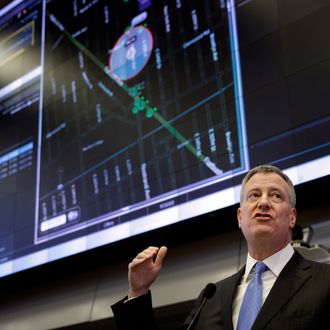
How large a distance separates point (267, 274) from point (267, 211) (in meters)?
0.16

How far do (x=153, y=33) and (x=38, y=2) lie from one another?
1334 mm

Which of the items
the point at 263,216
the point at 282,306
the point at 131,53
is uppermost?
the point at 131,53

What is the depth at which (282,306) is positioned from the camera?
1.39m

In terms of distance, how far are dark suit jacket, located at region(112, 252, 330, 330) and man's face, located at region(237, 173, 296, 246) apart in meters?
0.08

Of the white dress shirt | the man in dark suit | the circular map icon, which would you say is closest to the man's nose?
the man in dark suit

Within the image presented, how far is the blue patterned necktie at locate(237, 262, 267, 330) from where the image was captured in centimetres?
142

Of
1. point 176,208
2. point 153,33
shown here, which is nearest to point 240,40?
point 153,33

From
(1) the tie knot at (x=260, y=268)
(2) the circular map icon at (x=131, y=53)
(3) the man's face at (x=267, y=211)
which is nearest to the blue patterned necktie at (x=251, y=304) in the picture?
(1) the tie knot at (x=260, y=268)

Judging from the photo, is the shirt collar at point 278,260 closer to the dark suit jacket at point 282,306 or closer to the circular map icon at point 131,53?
the dark suit jacket at point 282,306

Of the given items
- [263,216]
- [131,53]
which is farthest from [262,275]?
[131,53]

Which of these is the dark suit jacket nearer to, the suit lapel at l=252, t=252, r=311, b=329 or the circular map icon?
the suit lapel at l=252, t=252, r=311, b=329

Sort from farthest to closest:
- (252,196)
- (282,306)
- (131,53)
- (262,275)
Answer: (131,53), (252,196), (262,275), (282,306)

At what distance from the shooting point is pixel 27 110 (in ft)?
14.2

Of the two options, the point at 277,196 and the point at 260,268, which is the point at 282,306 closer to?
the point at 260,268
